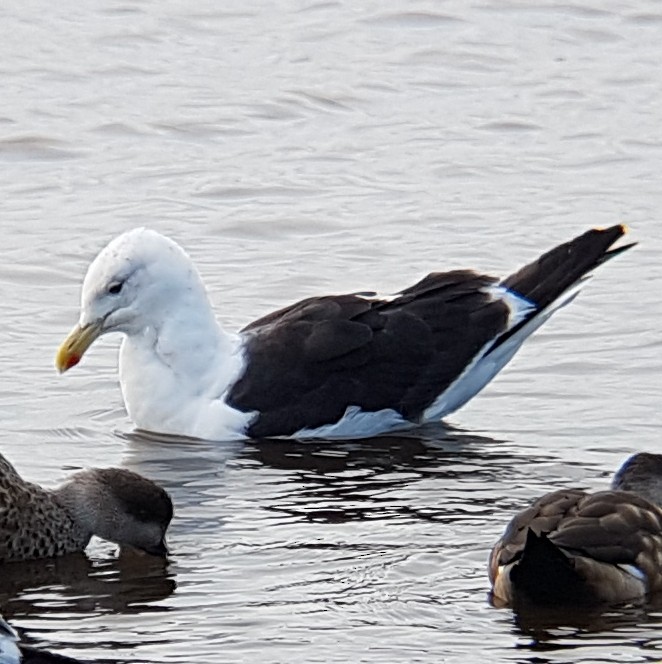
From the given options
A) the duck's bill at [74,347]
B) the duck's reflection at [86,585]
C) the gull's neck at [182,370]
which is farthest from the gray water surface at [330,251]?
the duck's bill at [74,347]

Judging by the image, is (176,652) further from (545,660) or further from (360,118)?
(360,118)

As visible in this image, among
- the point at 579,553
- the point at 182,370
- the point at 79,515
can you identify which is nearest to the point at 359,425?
the point at 182,370

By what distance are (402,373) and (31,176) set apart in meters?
4.92

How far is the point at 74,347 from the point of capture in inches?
449

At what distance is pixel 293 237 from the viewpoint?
48.0 feet

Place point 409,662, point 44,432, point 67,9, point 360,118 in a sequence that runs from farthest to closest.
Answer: point 67,9 → point 360,118 → point 44,432 → point 409,662

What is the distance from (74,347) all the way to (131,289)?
436 millimetres

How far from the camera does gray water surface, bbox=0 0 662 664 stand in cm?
864

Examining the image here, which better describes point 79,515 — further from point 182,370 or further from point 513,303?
point 513,303

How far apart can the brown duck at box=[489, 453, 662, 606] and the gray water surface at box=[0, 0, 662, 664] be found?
112mm

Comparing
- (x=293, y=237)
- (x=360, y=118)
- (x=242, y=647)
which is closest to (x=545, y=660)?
(x=242, y=647)

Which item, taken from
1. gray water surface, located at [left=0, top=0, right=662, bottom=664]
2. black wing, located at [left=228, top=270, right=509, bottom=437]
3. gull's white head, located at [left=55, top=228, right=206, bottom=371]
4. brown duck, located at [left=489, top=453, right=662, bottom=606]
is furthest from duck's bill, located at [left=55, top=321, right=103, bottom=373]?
brown duck, located at [left=489, top=453, right=662, bottom=606]

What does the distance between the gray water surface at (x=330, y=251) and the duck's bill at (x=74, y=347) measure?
29 centimetres

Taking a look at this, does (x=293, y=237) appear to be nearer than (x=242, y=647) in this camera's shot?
No
